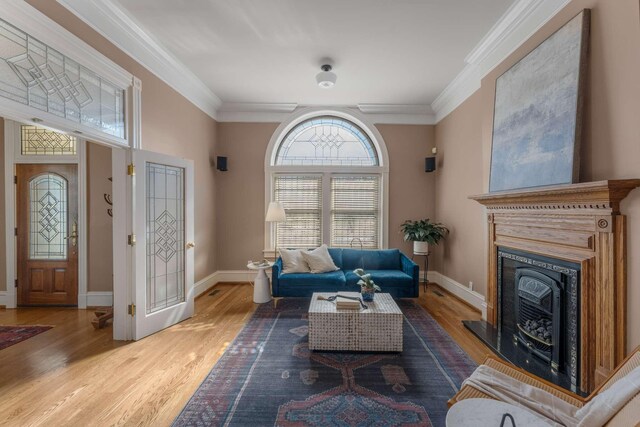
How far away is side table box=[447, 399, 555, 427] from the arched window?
13.4 ft

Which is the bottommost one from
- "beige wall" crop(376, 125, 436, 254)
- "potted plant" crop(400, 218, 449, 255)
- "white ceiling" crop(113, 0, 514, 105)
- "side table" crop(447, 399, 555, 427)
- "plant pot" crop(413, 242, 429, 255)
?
"side table" crop(447, 399, 555, 427)

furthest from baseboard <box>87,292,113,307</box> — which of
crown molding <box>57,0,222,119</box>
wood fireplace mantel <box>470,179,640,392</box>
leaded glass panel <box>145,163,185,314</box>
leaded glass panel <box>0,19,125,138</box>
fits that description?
wood fireplace mantel <box>470,179,640,392</box>

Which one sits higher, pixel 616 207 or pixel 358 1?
pixel 358 1

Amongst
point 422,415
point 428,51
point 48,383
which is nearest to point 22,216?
point 48,383

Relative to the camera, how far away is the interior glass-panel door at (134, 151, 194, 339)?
3.08 metres

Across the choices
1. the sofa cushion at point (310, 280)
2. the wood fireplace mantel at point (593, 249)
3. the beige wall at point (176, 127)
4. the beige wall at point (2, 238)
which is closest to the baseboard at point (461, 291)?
the wood fireplace mantel at point (593, 249)

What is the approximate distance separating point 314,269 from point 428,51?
3.15 metres

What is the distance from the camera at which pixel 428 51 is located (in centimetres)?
347

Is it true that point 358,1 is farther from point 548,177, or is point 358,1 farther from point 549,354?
point 549,354

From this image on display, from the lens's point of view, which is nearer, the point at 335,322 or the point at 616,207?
the point at 616,207

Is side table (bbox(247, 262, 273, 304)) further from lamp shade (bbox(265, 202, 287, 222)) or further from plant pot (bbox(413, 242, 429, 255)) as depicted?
plant pot (bbox(413, 242, 429, 255))

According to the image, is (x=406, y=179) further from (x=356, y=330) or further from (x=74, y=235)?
(x=74, y=235)

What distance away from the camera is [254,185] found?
536cm

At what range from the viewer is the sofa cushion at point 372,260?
4.55 meters
